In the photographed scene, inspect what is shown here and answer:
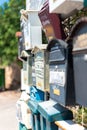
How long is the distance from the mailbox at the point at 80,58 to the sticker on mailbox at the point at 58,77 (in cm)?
22

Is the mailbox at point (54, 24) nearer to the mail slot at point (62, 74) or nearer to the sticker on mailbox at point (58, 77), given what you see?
the mail slot at point (62, 74)

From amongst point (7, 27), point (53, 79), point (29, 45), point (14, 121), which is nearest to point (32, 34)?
point (29, 45)

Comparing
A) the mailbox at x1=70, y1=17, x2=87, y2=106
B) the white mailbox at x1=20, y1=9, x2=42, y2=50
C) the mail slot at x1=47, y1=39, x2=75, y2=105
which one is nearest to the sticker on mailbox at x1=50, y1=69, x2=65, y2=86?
the mail slot at x1=47, y1=39, x2=75, y2=105

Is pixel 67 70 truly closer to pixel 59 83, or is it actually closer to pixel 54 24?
pixel 59 83

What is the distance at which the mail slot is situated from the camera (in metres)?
3.28

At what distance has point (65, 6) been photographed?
10.7ft

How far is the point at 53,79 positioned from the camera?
3688mm

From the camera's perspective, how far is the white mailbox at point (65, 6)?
3.09 metres

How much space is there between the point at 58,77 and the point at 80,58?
20.4 inches

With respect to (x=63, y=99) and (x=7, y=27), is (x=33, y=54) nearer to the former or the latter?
(x=63, y=99)

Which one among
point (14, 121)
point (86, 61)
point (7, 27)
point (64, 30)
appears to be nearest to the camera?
point (86, 61)

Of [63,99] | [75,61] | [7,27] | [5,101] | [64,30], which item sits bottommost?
[5,101]

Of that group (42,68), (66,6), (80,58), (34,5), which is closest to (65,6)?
(66,6)

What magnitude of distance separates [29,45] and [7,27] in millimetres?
9815
